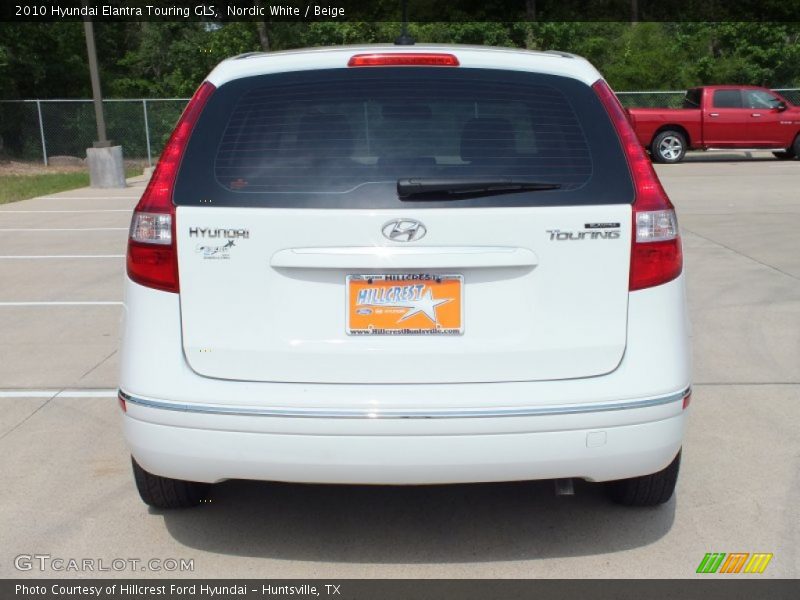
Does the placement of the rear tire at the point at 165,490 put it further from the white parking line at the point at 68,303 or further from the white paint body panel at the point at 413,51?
the white parking line at the point at 68,303

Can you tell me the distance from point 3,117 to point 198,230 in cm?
2936

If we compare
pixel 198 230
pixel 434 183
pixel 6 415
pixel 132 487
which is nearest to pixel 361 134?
pixel 434 183

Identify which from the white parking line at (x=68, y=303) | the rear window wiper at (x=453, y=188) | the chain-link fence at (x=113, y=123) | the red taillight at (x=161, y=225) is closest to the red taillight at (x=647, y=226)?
the rear window wiper at (x=453, y=188)

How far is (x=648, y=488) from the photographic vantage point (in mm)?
3824

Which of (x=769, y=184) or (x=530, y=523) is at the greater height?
(x=530, y=523)

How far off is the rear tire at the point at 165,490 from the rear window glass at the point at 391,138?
1.15 meters

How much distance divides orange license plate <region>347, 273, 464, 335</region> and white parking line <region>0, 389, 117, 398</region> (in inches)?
109

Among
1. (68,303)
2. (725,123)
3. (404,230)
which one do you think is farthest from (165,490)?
(725,123)

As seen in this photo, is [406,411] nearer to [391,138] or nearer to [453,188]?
[453,188]

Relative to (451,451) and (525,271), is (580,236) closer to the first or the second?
(525,271)

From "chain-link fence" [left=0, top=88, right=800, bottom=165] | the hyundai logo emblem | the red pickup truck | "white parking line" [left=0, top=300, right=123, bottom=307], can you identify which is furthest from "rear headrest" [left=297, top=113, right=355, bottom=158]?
"chain-link fence" [left=0, top=88, right=800, bottom=165]

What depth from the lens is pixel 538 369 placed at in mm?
3174

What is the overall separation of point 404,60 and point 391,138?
31cm

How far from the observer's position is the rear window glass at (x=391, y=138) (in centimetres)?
322
